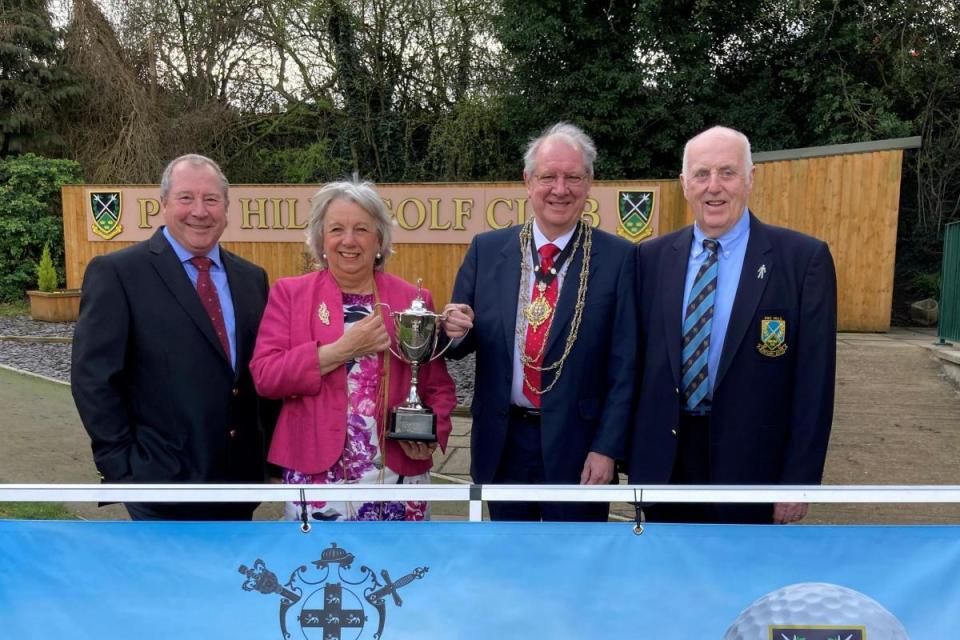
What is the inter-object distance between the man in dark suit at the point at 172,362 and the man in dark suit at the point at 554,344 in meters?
0.86

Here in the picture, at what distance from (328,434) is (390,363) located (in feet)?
1.08

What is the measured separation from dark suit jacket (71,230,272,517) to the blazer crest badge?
1.87 m

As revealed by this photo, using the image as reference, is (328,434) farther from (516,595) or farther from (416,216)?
(416,216)

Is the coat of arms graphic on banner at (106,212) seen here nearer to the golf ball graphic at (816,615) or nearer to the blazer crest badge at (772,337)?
the blazer crest badge at (772,337)

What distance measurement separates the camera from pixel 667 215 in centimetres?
1138

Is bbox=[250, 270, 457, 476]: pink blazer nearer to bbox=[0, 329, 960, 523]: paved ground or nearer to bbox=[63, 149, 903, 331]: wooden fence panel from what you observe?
bbox=[0, 329, 960, 523]: paved ground

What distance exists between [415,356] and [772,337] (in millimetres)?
1207

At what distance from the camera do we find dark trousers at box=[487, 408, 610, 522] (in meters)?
2.66

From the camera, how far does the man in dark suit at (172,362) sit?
2.51 m

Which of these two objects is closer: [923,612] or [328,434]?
[923,612]

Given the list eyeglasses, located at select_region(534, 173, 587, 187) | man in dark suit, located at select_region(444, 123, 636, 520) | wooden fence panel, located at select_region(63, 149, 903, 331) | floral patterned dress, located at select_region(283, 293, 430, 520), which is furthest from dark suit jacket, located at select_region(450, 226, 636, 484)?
wooden fence panel, located at select_region(63, 149, 903, 331)

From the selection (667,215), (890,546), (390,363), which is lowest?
(890,546)

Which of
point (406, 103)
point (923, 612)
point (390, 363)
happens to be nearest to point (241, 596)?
point (390, 363)

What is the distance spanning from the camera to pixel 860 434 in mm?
6504
